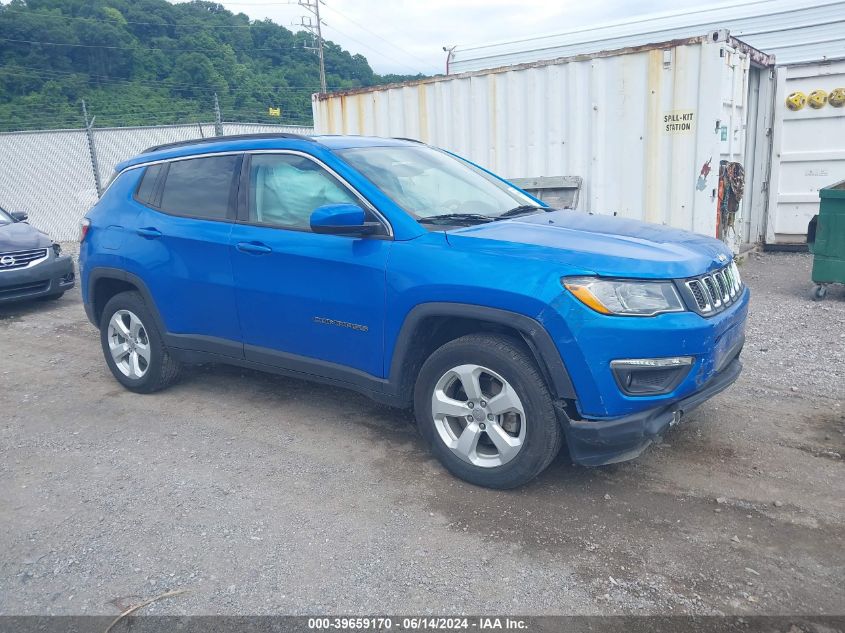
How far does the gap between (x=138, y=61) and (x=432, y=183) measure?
3446cm

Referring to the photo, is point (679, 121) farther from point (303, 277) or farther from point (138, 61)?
point (138, 61)

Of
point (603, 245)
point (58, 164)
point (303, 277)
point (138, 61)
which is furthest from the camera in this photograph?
point (138, 61)

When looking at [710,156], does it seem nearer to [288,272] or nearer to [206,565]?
[288,272]

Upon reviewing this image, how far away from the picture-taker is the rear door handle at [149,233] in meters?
4.80

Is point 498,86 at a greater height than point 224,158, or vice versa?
point 498,86

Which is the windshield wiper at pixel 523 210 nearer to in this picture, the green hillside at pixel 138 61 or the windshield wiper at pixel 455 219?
the windshield wiper at pixel 455 219

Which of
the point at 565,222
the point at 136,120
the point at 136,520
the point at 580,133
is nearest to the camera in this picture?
the point at 136,520

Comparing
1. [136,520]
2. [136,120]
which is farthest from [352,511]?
[136,120]

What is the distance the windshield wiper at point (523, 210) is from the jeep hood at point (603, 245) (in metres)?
0.17

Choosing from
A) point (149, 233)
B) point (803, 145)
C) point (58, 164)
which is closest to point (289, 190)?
point (149, 233)

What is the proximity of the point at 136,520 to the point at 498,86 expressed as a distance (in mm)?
7284

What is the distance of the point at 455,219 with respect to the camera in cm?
394

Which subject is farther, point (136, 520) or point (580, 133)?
point (580, 133)

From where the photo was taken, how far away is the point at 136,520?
347 centimetres
